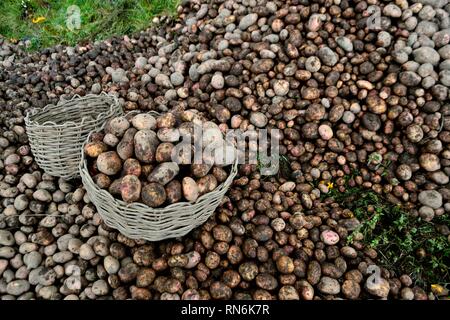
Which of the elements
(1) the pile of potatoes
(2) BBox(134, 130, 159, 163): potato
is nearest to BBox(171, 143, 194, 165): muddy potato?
(1) the pile of potatoes

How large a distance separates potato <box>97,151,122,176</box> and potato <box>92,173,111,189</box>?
0.03m

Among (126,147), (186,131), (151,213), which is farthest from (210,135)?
(151,213)

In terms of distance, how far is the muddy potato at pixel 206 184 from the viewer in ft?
6.63

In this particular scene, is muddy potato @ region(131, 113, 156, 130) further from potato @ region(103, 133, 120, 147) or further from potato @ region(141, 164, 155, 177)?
potato @ region(141, 164, 155, 177)

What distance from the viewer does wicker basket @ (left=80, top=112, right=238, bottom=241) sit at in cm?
184

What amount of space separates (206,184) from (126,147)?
0.54m

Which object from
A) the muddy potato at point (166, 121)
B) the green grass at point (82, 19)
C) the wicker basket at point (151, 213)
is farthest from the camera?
the green grass at point (82, 19)

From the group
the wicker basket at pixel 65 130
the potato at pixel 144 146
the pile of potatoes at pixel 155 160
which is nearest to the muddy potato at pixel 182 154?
the pile of potatoes at pixel 155 160

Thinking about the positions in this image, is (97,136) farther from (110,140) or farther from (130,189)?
(130,189)

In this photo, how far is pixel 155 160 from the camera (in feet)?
6.81

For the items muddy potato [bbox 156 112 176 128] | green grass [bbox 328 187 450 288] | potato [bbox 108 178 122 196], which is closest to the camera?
potato [bbox 108 178 122 196]

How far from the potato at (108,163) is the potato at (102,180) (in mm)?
28

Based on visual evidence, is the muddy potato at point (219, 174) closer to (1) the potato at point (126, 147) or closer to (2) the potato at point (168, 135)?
(2) the potato at point (168, 135)

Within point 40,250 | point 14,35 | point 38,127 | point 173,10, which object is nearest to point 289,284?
point 40,250
